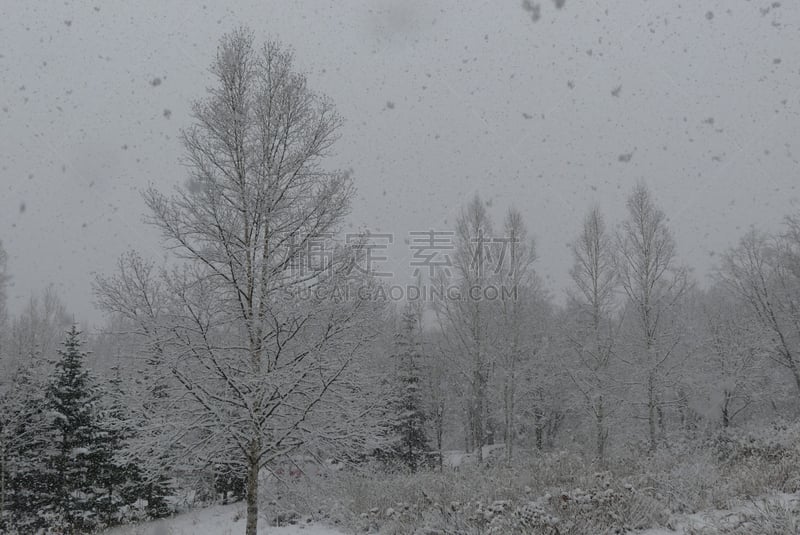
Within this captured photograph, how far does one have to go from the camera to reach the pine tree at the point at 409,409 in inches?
837

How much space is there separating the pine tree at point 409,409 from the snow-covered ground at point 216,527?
8.09m

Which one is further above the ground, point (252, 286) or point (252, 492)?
point (252, 286)

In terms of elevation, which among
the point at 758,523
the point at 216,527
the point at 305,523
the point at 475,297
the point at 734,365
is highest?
the point at 475,297

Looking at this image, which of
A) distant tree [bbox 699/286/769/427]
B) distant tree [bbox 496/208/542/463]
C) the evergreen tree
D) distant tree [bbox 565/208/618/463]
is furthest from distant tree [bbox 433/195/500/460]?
the evergreen tree

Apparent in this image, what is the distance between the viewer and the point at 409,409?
21609 mm

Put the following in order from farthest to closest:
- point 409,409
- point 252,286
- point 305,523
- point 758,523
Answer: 1. point 409,409
2. point 305,523
3. point 252,286
4. point 758,523

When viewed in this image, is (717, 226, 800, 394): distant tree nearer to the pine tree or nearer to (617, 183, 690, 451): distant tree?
(617, 183, 690, 451): distant tree

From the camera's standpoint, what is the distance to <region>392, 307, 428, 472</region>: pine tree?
21266 millimetres

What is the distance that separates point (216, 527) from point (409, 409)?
1094cm

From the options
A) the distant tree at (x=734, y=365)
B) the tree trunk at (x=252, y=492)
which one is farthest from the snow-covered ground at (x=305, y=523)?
the distant tree at (x=734, y=365)

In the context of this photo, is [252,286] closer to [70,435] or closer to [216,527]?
[216,527]

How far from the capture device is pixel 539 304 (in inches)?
874

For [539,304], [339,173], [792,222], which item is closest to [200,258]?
[339,173]

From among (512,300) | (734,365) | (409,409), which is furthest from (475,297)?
(734,365)
